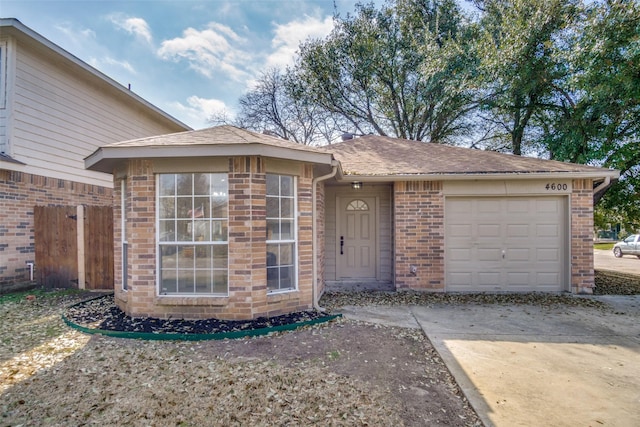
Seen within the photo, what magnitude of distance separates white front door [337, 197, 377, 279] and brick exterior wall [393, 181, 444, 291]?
84cm

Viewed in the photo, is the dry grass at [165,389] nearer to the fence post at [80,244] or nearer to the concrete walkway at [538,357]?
the concrete walkway at [538,357]

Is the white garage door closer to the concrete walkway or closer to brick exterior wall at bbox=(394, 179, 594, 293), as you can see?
brick exterior wall at bbox=(394, 179, 594, 293)

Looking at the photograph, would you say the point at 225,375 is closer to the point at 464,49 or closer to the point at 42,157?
the point at 42,157

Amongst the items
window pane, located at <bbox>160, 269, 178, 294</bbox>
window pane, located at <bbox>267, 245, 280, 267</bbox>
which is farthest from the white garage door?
window pane, located at <bbox>160, 269, 178, 294</bbox>

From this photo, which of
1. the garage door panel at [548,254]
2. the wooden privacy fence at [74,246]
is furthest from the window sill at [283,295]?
the garage door panel at [548,254]

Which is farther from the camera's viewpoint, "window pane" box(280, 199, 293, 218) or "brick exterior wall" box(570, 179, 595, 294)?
"brick exterior wall" box(570, 179, 595, 294)

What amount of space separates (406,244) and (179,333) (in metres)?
4.72

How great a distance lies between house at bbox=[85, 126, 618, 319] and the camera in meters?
4.70

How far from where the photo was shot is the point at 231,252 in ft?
15.4

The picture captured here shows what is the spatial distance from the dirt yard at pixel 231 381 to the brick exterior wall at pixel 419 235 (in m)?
2.60

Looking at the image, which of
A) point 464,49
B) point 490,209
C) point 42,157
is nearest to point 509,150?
point 464,49

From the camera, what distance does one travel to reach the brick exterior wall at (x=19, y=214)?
6395 millimetres

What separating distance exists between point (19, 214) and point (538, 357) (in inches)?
374

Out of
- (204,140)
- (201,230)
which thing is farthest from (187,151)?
(201,230)
